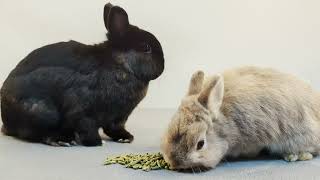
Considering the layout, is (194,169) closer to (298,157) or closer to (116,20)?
(298,157)

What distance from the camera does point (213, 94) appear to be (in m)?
1.42

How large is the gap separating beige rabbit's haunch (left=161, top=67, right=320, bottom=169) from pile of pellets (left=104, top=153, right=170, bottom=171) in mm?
69

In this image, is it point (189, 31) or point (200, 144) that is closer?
point (200, 144)

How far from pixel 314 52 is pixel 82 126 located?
1.30 metres

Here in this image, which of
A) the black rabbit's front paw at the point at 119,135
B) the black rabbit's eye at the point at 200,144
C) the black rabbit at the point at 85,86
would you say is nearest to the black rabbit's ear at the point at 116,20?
the black rabbit at the point at 85,86

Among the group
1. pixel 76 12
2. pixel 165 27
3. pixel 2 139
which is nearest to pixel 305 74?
pixel 165 27

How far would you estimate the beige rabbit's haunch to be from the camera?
54.5 inches

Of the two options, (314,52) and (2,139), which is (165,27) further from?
(2,139)

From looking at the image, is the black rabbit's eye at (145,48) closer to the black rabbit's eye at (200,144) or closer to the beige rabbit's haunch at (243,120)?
the beige rabbit's haunch at (243,120)

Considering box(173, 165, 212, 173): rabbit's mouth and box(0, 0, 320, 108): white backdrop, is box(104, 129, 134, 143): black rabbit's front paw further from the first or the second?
box(0, 0, 320, 108): white backdrop

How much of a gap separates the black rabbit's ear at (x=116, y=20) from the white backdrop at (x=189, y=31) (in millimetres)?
692

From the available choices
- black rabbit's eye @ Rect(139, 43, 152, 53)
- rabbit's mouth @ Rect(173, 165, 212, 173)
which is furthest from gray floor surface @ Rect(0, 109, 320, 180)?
black rabbit's eye @ Rect(139, 43, 152, 53)

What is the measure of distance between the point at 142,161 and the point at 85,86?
339mm

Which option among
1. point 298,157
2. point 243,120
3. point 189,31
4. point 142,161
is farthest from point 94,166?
point 189,31
